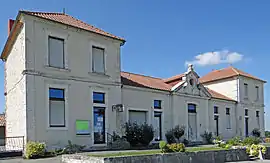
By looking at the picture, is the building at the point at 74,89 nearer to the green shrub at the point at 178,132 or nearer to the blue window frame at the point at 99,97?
the blue window frame at the point at 99,97

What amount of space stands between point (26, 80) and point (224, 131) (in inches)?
818

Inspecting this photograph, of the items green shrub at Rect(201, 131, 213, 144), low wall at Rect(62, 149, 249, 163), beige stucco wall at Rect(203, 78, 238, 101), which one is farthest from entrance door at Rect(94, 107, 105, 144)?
beige stucco wall at Rect(203, 78, 238, 101)

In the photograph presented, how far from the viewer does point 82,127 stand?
19328 mm

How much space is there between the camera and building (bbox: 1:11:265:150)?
17500mm

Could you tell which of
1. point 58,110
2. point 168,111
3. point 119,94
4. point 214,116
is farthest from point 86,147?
point 214,116

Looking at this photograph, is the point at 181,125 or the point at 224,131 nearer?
the point at 181,125

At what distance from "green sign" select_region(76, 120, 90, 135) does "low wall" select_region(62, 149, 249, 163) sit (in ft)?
15.8

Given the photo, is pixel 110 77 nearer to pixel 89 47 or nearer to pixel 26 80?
pixel 89 47

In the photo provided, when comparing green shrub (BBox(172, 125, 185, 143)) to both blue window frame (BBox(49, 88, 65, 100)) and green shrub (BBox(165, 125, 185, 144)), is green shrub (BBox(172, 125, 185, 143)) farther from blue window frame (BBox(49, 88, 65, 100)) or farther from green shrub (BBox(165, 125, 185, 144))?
blue window frame (BBox(49, 88, 65, 100))

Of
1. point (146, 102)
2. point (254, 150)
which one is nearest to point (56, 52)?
point (146, 102)

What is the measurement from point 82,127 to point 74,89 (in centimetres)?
223

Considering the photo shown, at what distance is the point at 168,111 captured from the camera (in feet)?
83.7

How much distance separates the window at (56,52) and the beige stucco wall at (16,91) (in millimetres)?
1528

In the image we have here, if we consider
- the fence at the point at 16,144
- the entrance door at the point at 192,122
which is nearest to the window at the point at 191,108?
the entrance door at the point at 192,122
